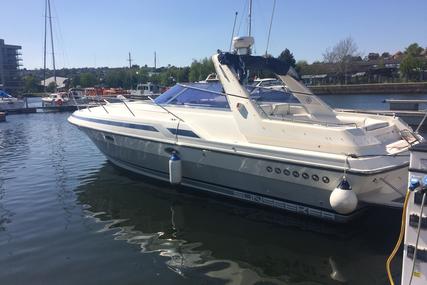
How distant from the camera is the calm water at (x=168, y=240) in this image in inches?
190

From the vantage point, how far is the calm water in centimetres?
483

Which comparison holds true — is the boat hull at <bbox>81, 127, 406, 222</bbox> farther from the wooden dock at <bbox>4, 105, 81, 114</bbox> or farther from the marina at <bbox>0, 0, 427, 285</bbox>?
the wooden dock at <bbox>4, 105, 81, 114</bbox>

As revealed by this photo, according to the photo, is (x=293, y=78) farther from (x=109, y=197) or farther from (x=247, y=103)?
(x=109, y=197)

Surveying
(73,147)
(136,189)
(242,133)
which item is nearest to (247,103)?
(242,133)

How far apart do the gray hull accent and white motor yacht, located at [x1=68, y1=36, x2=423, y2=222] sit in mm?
19

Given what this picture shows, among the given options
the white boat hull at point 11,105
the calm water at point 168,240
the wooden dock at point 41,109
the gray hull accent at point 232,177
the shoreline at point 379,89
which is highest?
the shoreline at point 379,89

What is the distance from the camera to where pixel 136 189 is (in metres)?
8.34

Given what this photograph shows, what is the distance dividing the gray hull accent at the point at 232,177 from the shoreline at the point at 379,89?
46977 mm

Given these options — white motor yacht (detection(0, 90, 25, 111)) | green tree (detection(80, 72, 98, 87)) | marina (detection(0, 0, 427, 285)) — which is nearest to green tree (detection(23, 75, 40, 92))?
green tree (detection(80, 72, 98, 87))

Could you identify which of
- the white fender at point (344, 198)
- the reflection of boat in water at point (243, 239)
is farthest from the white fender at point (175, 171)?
the white fender at point (344, 198)

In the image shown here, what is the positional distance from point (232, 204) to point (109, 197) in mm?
2666

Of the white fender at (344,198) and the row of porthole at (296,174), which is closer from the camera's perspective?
the white fender at (344,198)

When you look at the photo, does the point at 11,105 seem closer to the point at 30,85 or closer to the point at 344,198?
the point at 344,198

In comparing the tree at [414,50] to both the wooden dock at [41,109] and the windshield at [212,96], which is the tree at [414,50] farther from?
the windshield at [212,96]
